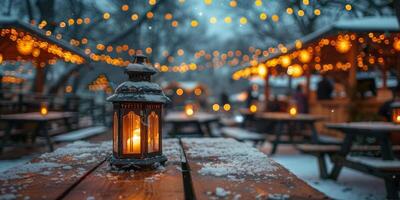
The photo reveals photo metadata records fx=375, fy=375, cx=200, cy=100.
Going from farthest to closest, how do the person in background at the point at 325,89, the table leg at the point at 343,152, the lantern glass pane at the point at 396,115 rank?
the person in background at the point at 325,89 < the table leg at the point at 343,152 < the lantern glass pane at the point at 396,115

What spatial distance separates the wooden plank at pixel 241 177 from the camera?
153 centimetres

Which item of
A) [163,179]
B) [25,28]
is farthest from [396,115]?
[25,28]

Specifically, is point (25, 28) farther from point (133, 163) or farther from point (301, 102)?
point (301, 102)

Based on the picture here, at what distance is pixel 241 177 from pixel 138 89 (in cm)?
78

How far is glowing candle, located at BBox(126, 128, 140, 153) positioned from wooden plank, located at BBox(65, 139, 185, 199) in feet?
0.46

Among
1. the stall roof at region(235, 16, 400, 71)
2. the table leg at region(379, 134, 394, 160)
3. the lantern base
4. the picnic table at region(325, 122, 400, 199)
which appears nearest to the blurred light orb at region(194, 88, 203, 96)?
the stall roof at region(235, 16, 400, 71)

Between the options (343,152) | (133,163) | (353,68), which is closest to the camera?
(133,163)

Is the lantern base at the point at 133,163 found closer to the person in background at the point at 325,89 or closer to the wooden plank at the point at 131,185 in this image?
the wooden plank at the point at 131,185

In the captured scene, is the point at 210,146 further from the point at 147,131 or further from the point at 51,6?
the point at 51,6

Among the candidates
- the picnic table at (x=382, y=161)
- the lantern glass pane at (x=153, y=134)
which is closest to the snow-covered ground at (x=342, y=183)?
the picnic table at (x=382, y=161)

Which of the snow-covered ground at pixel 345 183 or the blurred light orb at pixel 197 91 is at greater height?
the blurred light orb at pixel 197 91

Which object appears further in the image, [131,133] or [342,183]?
[342,183]

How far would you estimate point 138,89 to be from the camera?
216 cm

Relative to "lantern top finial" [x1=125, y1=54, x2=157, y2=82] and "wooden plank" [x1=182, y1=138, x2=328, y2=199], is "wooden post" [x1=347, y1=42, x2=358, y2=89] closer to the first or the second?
"wooden plank" [x1=182, y1=138, x2=328, y2=199]
